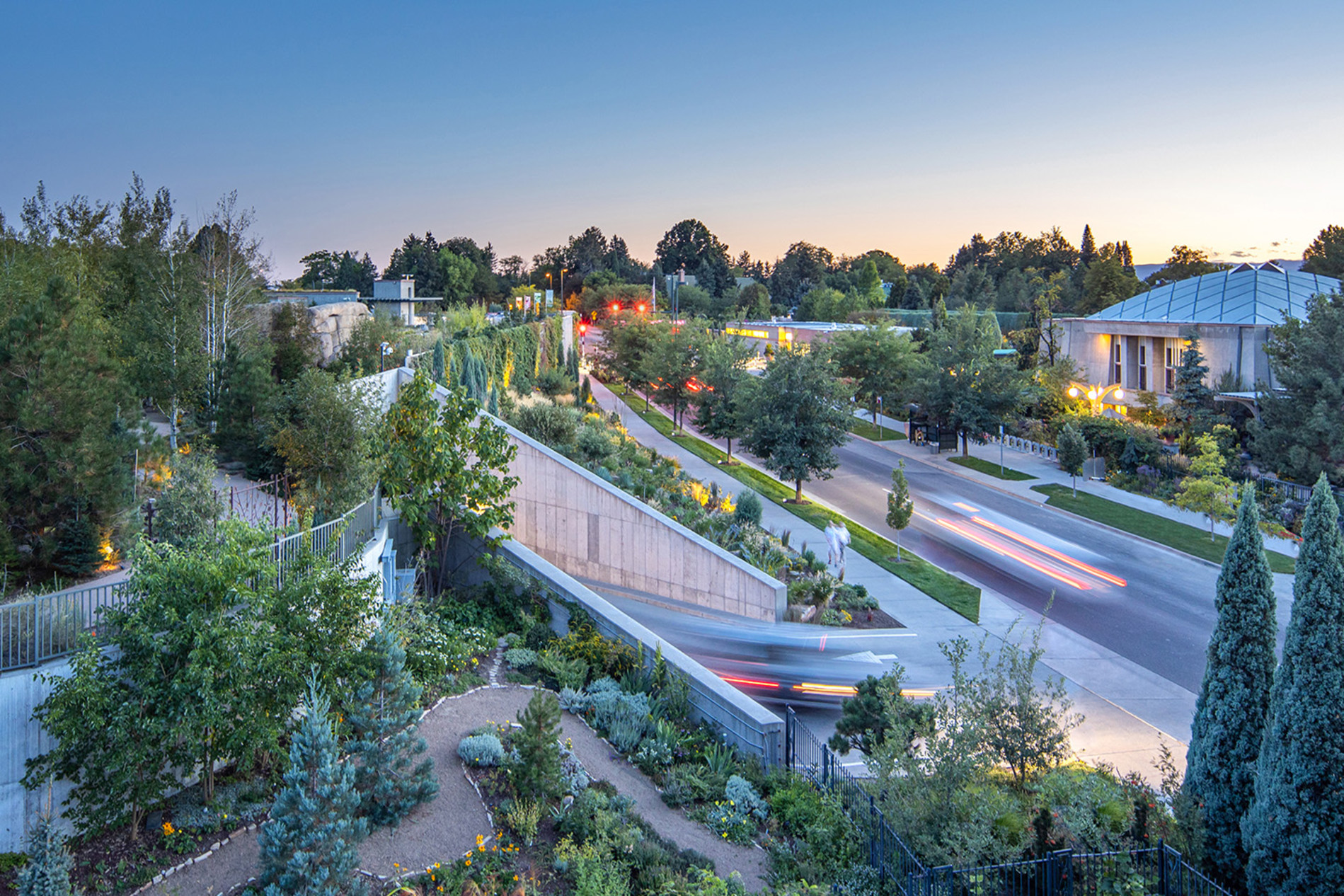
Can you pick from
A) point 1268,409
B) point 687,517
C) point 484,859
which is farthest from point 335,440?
point 1268,409

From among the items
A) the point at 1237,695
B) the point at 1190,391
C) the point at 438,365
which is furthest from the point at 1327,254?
the point at 1237,695

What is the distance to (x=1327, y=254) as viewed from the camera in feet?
212

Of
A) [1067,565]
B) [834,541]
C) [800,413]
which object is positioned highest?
[800,413]

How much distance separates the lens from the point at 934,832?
8977mm

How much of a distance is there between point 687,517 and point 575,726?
10.3 m

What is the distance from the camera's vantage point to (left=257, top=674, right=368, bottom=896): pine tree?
Answer: 7594 millimetres

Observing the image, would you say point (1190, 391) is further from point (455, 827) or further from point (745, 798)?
point (455, 827)

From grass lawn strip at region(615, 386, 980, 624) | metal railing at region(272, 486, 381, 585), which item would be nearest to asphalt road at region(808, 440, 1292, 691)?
grass lawn strip at region(615, 386, 980, 624)

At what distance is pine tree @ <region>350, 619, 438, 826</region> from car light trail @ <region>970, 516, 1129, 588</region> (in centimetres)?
1960

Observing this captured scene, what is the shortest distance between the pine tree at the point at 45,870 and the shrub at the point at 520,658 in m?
7.09

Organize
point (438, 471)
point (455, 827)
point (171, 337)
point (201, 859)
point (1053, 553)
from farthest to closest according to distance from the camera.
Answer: point (1053, 553)
point (171, 337)
point (438, 471)
point (455, 827)
point (201, 859)

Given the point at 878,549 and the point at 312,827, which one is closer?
the point at 312,827

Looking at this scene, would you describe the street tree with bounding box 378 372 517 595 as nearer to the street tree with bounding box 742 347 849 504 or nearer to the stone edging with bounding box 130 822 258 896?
the stone edging with bounding box 130 822 258 896

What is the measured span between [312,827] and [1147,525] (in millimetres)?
28175
